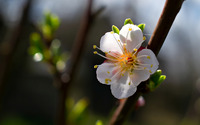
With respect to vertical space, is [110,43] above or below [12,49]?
above

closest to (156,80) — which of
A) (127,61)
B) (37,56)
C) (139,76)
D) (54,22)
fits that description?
(139,76)

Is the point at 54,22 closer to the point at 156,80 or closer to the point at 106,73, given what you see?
the point at 106,73

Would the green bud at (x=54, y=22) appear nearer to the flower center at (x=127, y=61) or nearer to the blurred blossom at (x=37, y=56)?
the blurred blossom at (x=37, y=56)

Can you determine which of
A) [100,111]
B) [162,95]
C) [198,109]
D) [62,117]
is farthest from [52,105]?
[62,117]

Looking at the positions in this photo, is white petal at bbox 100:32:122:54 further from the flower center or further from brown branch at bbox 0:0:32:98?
brown branch at bbox 0:0:32:98

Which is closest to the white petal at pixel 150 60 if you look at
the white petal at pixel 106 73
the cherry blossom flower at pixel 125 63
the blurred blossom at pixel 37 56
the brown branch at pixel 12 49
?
the cherry blossom flower at pixel 125 63

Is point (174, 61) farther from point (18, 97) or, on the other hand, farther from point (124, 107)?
point (124, 107)
